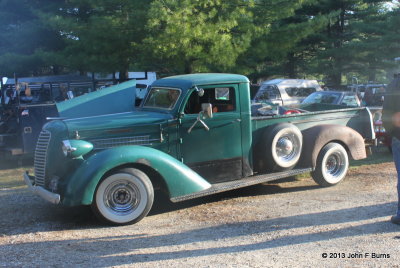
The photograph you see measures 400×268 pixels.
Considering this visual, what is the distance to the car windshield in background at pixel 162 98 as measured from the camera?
6629 mm

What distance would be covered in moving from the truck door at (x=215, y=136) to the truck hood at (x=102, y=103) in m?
1.54

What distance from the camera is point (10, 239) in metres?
5.32

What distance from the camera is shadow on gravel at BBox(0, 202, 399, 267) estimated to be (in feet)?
15.4

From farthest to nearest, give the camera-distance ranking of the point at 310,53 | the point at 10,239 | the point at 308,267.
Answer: the point at 310,53 < the point at 10,239 < the point at 308,267

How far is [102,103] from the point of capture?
7.84 metres

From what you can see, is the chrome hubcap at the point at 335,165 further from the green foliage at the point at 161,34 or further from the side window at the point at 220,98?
the green foliage at the point at 161,34

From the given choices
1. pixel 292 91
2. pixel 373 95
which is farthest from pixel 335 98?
pixel 373 95

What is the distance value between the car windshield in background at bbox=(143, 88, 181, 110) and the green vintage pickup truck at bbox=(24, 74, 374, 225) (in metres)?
0.02

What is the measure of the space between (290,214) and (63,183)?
2.93m

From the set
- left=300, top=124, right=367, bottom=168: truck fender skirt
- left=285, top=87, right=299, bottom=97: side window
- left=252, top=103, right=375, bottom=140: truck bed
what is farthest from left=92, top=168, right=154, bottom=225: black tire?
left=285, top=87, right=299, bottom=97: side window

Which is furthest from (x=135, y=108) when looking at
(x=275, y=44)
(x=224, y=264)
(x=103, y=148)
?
(x=275, y=44)

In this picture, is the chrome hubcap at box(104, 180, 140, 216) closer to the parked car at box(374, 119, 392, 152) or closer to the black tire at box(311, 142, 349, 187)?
A: the black tire at box(311, 142, 349, 187)

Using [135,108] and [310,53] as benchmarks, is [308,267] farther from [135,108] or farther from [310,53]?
[310,53]

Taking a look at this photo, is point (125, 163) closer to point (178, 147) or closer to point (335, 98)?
point (178, 147)
